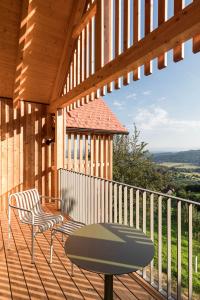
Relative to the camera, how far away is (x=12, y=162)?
18.9 ft

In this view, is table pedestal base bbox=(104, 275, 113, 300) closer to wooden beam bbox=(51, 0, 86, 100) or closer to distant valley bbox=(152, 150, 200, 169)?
wooden beam bbox=(51, 0, 86, 100)

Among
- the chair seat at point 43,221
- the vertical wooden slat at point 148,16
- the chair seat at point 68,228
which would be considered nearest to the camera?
the vertical wooden slat at point 148,16

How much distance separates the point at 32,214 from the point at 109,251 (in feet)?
5.46

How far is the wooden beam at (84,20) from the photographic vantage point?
12.4 ft

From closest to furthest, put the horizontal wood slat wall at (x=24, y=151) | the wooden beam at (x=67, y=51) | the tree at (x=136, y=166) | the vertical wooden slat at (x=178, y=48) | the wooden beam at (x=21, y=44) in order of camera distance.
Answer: the vertical wooden slat at (x=178, y=48), the wooden beam at (x=21, y=44), the wooden beam at (x=67, y=51), the horizontal wood slat wall at (x=24, y=151), the tree at (x=136, y=166)

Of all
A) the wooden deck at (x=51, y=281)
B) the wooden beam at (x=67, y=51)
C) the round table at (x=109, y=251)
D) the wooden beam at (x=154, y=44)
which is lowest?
the wooden deck at (x=51, y=281)

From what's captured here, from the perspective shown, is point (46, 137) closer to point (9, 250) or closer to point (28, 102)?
point (28, 102)

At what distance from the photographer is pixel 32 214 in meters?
3.17

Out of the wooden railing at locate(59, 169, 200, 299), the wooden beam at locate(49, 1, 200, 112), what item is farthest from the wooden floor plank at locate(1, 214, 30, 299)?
the wooden beam at locate(49, 1, 200, 112)

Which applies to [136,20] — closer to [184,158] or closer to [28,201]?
[28,201]

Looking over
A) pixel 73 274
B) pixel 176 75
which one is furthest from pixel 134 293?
pixel 176 75

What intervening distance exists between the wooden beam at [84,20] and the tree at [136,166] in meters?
10.1

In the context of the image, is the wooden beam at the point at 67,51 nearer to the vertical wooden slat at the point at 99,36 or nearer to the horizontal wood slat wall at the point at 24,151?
the vertical wooden slat at the point at 99,36

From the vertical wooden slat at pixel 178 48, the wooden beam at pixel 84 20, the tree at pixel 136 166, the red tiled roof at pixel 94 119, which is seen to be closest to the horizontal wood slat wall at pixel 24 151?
the red tiled roof at pixel 94 119
